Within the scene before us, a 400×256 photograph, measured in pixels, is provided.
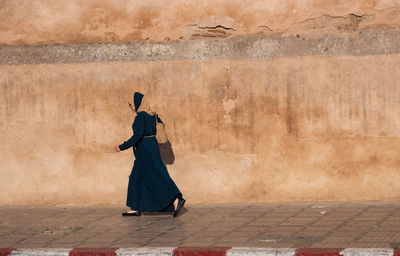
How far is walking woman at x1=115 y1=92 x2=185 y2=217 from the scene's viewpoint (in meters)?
10.8

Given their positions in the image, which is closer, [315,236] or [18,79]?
[315,236]

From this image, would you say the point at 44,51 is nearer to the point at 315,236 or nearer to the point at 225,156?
the point at 225,156

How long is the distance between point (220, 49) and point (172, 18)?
75cm

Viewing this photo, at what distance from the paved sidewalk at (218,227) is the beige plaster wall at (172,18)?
2.25 m

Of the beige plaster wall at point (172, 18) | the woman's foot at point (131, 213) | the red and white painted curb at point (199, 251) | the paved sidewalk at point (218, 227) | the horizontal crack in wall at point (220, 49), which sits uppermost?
the beige plaster wall at point (172, 18)

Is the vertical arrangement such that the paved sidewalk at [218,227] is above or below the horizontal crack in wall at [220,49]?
below

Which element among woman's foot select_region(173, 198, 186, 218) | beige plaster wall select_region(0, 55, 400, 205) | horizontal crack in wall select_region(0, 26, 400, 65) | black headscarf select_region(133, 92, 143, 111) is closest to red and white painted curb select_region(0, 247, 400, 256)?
woman's foot select_region(173, 198, 186, 218)

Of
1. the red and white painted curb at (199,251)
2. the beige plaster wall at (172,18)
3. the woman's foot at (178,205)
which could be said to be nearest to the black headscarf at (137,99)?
the beige plaster wall at (172,18)

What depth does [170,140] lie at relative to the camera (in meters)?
11.6

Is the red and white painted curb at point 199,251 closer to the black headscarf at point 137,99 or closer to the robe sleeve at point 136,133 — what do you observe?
the robe sleeve at point 136,133

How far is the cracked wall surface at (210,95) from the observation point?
11.1 m

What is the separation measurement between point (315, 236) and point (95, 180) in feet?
12.6

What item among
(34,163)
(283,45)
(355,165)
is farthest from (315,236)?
(34,163)

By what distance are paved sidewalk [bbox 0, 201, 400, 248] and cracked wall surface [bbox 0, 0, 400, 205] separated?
37cm
